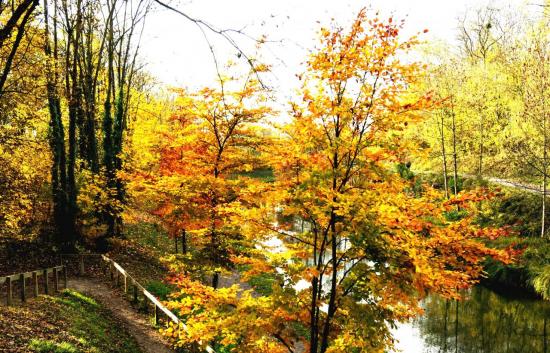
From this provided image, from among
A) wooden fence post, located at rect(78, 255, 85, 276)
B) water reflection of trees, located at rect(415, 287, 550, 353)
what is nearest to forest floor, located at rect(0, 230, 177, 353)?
wooden fence post, located at rect(78, 255, 85, 276)

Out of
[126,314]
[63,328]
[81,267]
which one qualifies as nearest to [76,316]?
[63,328]

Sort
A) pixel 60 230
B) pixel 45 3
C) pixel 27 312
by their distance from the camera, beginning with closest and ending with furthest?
pixel 27 312
pixel 45 3
pixel 60 230

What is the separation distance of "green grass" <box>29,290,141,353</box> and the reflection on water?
9.70 meters

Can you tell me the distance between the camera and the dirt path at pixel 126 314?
11.3 metres

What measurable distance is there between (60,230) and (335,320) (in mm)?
14034

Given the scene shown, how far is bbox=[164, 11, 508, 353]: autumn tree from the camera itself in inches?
239

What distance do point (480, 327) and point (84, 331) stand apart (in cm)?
1446

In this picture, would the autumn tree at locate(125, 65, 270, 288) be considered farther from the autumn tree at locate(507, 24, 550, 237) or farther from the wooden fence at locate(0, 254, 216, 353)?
the autumn tree at locate(507, 24, 550, 237)

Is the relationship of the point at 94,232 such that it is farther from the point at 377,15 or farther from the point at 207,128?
the point at 377,15

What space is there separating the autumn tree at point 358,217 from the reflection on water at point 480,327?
9024mm

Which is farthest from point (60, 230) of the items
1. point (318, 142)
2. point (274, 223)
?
point (318, 142)

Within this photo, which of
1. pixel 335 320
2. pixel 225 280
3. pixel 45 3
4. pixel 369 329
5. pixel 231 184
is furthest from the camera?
pixel 225 280

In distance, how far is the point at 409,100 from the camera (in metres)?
6.44

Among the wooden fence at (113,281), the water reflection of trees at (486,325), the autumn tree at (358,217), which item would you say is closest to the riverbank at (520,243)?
the water reflection of trees at (486,325)
